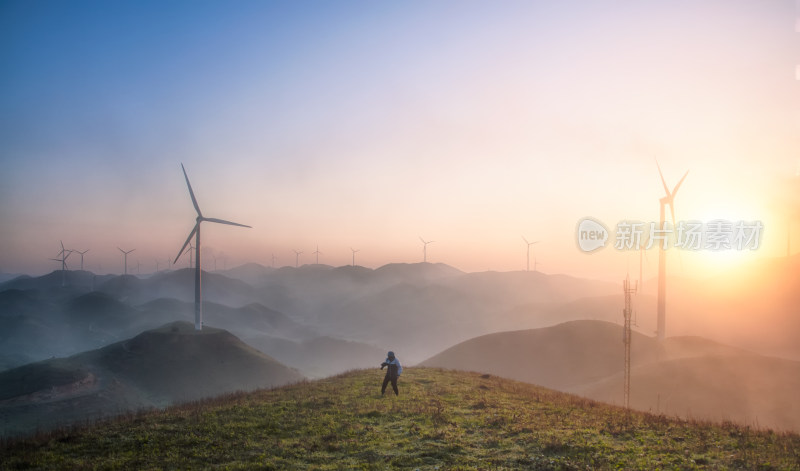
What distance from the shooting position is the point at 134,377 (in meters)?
91.2

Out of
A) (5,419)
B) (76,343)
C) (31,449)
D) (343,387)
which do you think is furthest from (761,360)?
(76,343)

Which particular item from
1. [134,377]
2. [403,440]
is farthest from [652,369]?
[134,377]

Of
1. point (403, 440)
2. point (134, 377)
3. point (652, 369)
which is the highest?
point (403, 440)

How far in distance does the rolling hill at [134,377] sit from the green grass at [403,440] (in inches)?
2021

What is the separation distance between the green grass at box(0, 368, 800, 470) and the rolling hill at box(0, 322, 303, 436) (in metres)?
51.3

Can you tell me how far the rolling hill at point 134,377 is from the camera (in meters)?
73.1

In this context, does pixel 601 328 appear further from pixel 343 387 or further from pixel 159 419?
pixel 159 419

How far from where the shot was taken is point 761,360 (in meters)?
78.3

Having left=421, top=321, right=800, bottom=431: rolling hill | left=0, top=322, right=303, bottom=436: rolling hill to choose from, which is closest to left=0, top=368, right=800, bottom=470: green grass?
left=421, top=321, right=800, bottom=431: rolling hill

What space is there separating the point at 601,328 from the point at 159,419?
11406cm

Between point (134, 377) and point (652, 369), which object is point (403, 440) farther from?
point (134, 377)

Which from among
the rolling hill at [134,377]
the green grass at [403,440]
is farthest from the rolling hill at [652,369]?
the rolling hill at [134,377]

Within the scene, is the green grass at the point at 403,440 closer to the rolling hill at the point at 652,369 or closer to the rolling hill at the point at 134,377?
the rolling hill at the point at 652,369

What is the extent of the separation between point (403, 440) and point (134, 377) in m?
92.3
